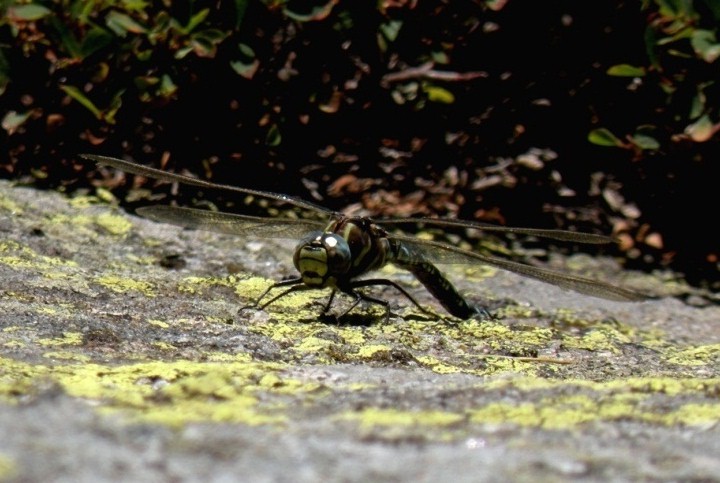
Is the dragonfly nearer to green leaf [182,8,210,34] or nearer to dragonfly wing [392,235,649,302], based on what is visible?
dragonfly wing [392,235,649,302]

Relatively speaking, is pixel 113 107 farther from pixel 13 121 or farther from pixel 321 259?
pixel 321 259

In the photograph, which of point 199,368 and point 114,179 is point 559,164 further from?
point 199,368

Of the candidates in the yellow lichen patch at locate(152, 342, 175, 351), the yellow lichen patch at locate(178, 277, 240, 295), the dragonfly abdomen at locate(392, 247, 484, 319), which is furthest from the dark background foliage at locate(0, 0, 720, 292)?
the yellow lichen patch at locate(152, 342, 175, 351)

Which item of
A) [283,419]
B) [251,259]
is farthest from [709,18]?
[283,419]

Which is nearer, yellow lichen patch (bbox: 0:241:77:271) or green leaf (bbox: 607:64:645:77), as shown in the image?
yellow lichen patch (bbox: 0:241:77:271)

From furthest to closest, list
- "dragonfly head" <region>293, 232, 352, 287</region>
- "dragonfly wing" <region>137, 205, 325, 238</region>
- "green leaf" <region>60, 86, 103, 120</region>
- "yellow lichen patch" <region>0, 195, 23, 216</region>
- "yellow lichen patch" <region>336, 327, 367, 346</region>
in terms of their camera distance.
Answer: "green leaf" <region>60, 86, 103, 120</region> → "yellow lichen patch" <region>0, 195, 23, 216</region> → "dragonfly wing" <region>137, 205, 325, 238</region> → "dragonfly head" <region>293, 232, 352, 287</region> → "yellow lichen patch" <region>336, 327, 367, 346</region>

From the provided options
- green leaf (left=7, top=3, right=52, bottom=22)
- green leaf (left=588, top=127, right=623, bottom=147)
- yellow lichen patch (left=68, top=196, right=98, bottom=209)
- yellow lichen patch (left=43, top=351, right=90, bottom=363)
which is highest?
green leaf (left=7, top=3, right=52, bottom=22)

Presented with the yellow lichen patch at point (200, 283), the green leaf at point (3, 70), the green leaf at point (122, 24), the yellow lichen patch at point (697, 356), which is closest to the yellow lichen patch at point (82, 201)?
the green leaf at point (3, 70)

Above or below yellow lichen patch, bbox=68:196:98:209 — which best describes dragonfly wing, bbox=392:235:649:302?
above
